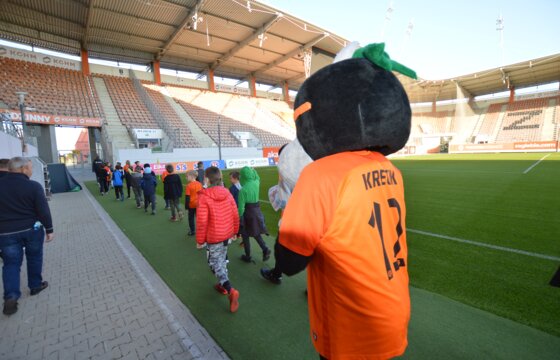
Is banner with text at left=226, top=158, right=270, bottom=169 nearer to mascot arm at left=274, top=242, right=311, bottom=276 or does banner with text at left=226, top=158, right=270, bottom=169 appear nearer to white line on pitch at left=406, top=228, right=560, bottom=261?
white line on pitch at left=406, top=228, right=560, bottom=261

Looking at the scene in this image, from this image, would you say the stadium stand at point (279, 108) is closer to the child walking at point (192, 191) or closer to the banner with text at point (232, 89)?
the banner with text at point (232, 89)

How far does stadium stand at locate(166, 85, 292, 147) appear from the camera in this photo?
31688mm

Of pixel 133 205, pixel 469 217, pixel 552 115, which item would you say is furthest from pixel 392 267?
pixel 552 115

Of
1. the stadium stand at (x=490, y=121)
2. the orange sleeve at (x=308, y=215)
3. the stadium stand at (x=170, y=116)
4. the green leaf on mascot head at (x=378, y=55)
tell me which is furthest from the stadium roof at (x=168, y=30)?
the stadium stand at (x=490, y=121)

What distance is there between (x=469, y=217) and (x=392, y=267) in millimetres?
6881

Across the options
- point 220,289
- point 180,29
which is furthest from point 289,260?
point 180,29

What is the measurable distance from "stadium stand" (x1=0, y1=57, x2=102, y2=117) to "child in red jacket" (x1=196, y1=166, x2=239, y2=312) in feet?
81.6

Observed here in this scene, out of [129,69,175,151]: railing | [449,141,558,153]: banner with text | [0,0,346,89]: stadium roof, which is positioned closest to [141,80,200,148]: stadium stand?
[129,69,175,151]: railing

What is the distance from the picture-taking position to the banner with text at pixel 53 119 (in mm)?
19250

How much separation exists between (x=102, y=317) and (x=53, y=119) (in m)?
24.1

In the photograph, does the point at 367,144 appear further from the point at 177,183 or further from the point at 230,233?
the point at 177,183

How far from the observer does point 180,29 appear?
24656 mm

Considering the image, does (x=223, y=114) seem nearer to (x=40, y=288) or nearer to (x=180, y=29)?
(x=180, y=29)

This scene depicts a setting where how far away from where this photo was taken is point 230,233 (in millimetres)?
3652
